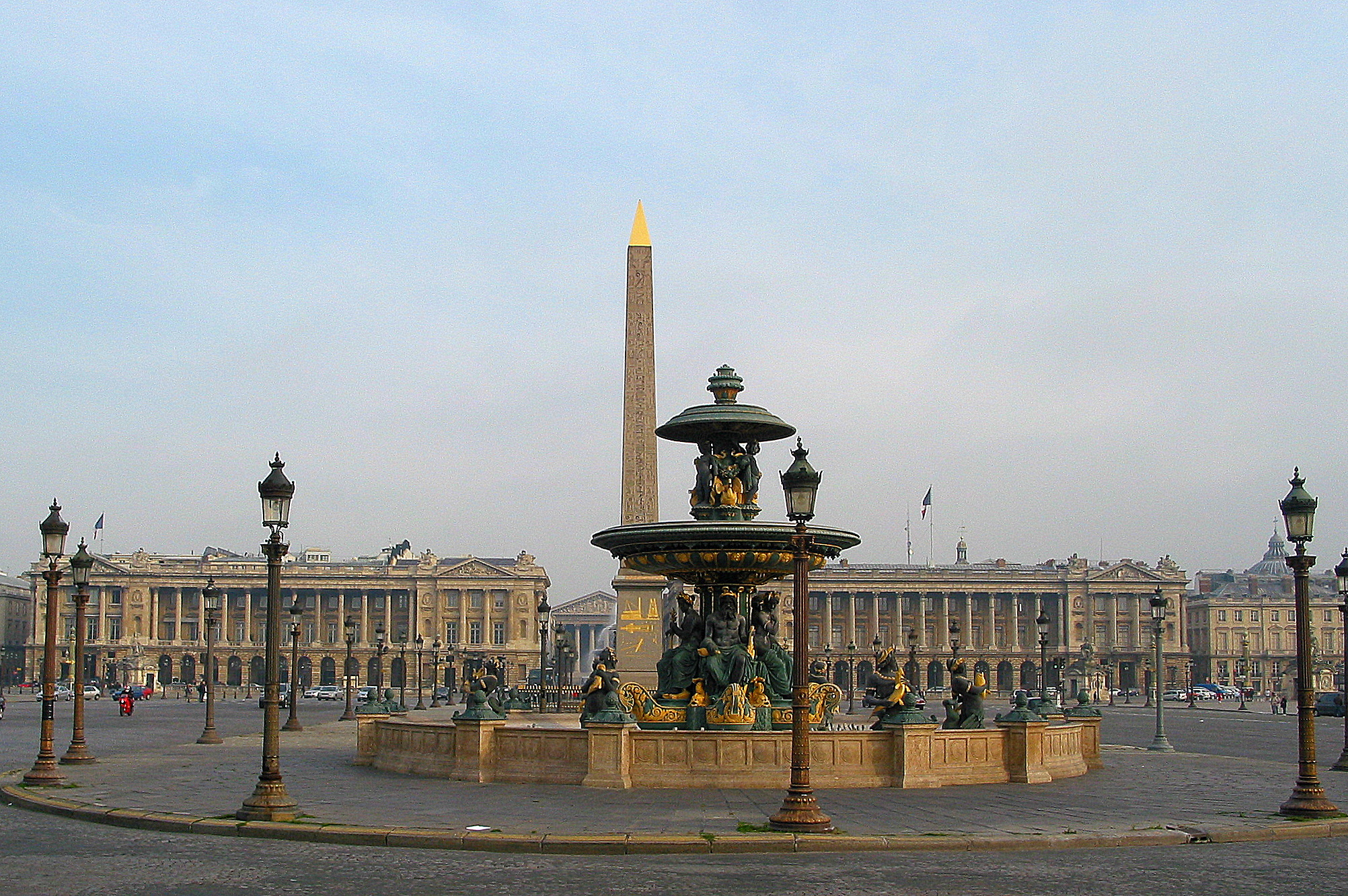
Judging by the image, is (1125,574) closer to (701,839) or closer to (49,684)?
(49,684)

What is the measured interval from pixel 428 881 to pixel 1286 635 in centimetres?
16174

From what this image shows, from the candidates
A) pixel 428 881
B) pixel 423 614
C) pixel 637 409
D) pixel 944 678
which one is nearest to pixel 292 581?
pixel 423 614

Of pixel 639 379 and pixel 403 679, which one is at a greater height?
pixel 639 379

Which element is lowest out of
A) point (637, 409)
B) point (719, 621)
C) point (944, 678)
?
point (944, 678)

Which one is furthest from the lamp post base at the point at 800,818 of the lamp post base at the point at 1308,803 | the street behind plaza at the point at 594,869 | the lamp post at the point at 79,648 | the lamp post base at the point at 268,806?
the lamp post at the point at 79,648

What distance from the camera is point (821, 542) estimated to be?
75.3ft

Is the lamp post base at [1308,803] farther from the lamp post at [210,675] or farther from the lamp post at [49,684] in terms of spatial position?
the lamp post at [210,675]

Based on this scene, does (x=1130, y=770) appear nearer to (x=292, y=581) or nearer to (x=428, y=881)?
(x=428, y=881)

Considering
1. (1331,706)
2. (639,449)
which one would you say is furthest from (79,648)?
(1331,706)

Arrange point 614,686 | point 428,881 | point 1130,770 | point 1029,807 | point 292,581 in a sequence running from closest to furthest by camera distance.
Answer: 1. point 428,881
2. point 1029,807
3. point 614,686
4. point 1130,770
5. point 292,581

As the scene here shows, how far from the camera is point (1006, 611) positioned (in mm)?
159625

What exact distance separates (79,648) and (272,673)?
1074 centimetres

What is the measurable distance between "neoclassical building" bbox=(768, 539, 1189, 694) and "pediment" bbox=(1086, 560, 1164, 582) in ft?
0.34

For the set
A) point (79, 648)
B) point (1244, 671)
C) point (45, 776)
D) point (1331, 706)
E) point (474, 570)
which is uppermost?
point (474, 570)
